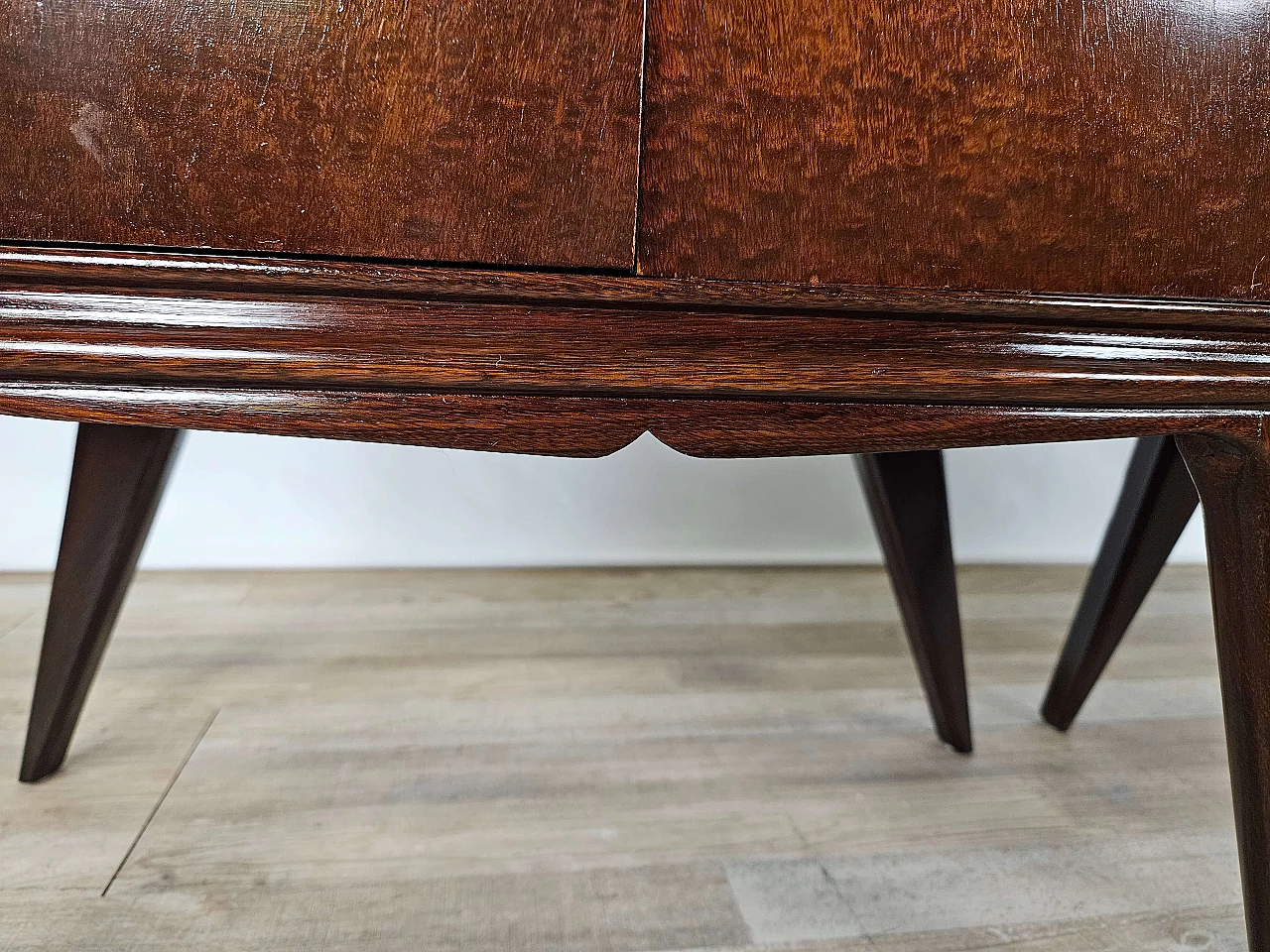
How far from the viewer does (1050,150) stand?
1.10 ft

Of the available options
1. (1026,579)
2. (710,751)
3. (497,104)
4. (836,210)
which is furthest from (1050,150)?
(1026,579)

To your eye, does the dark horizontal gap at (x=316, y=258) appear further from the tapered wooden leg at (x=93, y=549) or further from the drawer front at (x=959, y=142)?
the tapered wooden leg at (x=93, y=549)

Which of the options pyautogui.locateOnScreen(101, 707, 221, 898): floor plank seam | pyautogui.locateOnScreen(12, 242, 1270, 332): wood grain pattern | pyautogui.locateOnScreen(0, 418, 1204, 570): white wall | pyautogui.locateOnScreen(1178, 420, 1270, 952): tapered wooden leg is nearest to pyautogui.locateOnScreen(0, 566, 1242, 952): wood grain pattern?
pyautogui.locateOnScreen(101, 707, 221, 898): floor plank seam

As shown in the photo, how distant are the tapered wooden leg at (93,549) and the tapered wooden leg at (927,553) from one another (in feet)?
1.72

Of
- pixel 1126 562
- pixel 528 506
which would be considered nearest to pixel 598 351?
pixel 1126 562

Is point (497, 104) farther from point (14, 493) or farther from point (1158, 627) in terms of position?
point (14, 493)

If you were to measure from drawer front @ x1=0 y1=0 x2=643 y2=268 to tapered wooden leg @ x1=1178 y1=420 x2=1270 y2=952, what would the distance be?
0.28 m

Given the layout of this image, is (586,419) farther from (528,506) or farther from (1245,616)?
(528,506)

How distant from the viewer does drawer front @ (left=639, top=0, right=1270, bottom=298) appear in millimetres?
318

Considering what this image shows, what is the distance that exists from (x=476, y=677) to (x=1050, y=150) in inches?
28.3

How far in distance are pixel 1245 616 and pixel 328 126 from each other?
0.42 metres

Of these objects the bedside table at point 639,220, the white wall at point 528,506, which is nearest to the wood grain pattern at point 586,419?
the bedside table at point 639,220

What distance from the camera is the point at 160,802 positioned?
633 millimetres

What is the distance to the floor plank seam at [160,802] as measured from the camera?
1.80 feet
